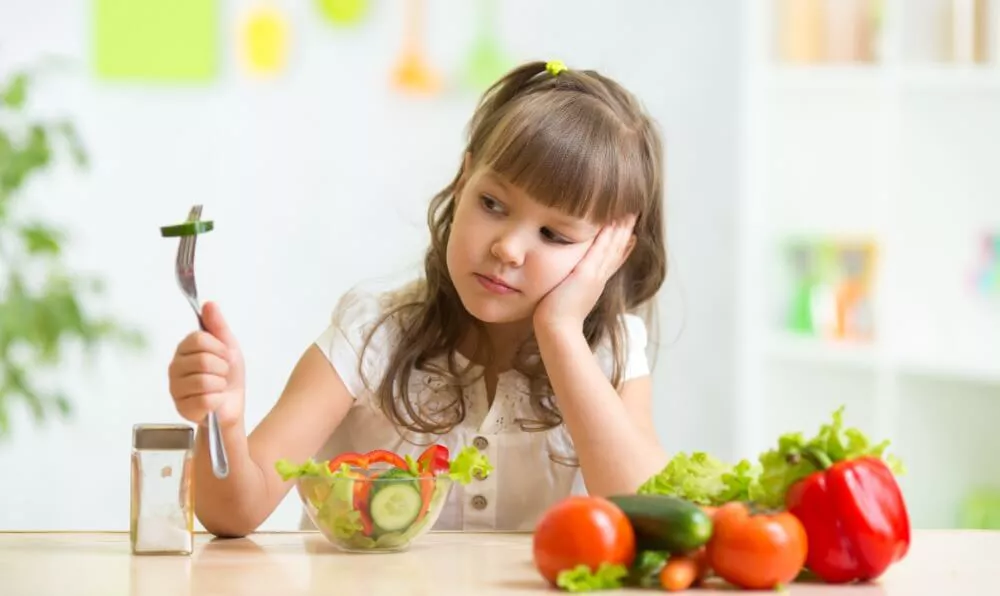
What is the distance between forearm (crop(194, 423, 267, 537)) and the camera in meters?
1.44

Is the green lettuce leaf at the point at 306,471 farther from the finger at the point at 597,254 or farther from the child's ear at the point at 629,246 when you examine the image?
the child's ear at the point at 629,246

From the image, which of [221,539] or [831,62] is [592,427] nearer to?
[221,539]

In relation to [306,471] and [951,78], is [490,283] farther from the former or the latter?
[951,78]

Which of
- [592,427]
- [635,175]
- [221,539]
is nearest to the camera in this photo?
[221,539]

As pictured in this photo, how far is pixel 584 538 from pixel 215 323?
0.46 metres

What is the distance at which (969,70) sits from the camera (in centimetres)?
363

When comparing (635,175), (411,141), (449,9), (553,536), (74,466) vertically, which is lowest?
(74,466)

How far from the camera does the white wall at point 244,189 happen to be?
A: 357cm

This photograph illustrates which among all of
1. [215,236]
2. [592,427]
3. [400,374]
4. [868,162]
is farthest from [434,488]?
[868,162]

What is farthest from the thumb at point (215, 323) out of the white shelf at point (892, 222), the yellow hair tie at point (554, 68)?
the white shelf at point (892, 222)

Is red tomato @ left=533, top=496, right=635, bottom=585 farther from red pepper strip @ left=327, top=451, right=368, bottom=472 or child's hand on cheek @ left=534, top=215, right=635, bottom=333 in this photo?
child's hand on cheek @ left=534, top=215, right=635, bottom=333

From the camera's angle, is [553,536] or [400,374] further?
[400,374]

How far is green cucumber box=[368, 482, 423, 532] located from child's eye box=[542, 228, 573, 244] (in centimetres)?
54

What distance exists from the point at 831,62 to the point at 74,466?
233 cm
